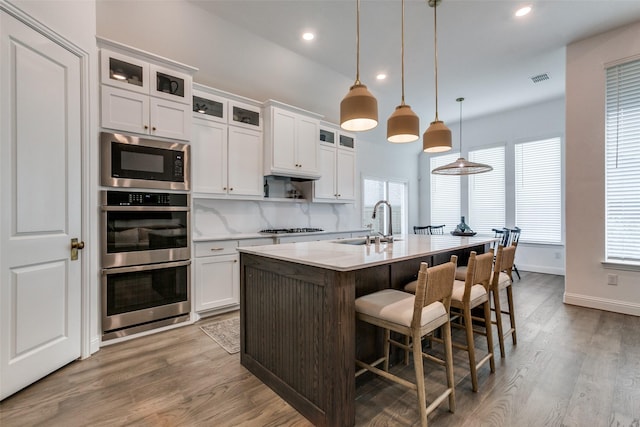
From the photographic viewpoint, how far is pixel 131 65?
2781mm

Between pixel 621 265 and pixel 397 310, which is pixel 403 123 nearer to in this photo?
pixel 397 310

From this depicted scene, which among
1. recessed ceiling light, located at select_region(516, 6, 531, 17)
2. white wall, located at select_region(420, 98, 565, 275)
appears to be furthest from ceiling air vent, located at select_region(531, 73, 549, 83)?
recessed ceiling light, located at select_region(516, 6, 531, 17)

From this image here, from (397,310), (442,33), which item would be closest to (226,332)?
(397,310)

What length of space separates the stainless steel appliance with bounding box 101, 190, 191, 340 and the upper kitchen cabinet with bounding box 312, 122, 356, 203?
7.43 feet

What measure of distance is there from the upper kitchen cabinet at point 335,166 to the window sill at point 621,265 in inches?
137

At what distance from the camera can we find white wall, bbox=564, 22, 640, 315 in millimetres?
3490

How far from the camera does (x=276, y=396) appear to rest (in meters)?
1.91

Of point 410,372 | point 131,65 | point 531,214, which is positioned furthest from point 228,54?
point 531,214

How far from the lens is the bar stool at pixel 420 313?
4.99 feet

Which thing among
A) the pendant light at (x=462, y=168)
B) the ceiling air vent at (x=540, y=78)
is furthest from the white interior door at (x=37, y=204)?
the ceiling air vent at (x=540, y=78)

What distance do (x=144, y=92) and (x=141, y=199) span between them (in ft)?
3.39

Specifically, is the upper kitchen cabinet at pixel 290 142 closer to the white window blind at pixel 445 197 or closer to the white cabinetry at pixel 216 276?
the white cabinetry at pixel 216 276

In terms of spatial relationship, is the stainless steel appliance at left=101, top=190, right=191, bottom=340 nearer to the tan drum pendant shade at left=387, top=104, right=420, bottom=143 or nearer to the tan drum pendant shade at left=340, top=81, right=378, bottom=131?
the tan drum pendant shade at left=340, top=81, right=378, bottom=131

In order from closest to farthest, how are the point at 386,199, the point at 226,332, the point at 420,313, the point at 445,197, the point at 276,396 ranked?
the point at 420,313
the point at 276,396
the point at 226,332
the point at 386,199
the point at 445,197
